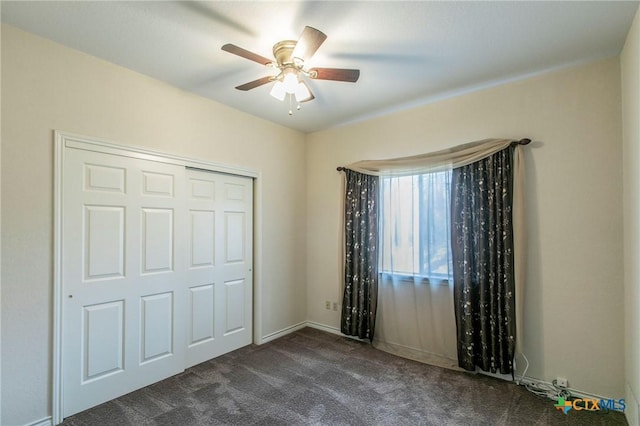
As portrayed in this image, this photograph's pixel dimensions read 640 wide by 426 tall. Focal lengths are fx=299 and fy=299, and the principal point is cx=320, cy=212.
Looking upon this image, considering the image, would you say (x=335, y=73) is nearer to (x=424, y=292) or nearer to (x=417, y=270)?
(x=417, y=270)

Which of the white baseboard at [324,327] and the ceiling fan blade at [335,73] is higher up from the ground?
the ceiling fan blade at [335,73]

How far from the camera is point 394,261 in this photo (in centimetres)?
335

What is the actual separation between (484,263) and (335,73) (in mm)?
2058

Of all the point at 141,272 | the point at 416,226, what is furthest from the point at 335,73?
the point at 141,272

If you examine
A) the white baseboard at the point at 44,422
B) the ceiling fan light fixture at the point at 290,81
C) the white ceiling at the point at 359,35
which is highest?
the white ceiling at the point at 359,35

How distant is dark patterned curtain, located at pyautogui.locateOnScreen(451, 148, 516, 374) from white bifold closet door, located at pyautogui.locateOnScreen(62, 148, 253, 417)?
234cm

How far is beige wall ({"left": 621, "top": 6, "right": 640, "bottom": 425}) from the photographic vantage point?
1.83 meters

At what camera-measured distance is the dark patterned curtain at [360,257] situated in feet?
11.2

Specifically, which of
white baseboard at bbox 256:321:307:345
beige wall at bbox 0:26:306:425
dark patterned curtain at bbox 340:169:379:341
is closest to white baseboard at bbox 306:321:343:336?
white baseboard at bbox 256:321:307:345

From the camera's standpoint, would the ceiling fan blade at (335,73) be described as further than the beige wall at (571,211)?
No

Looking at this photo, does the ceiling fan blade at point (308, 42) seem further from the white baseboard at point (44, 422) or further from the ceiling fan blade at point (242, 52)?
the white baseboard at point (44, 422)

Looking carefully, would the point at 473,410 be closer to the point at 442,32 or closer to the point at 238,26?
the point at 442,32

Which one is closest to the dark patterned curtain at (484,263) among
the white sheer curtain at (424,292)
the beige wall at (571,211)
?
the white sheer curtain at (424,292)

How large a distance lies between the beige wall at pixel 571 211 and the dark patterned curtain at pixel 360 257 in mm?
1206
